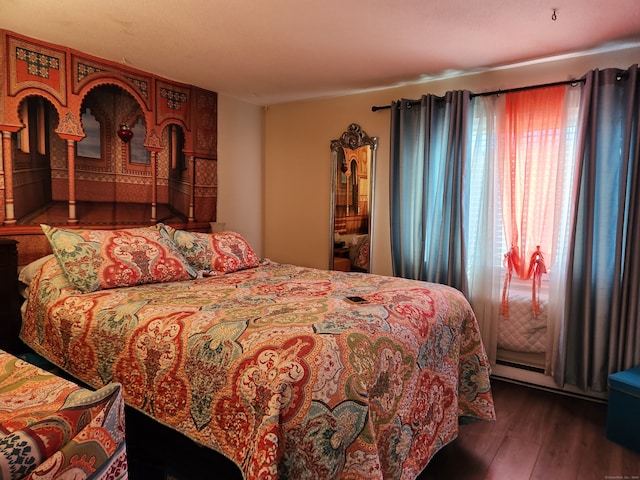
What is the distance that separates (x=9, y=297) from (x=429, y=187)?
9.58 feet

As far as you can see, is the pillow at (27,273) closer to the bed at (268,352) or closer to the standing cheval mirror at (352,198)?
the bed at (268,352)

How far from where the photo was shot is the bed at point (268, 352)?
127cm

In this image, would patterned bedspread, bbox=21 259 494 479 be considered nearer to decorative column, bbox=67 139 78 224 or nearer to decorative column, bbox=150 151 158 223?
decorative column, bbox=67 139 78 224

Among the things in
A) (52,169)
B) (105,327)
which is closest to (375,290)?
(105,327)

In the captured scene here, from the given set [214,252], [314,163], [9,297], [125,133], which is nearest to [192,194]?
[125,133]

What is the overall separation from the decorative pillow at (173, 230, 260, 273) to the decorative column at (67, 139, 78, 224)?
2.26 feet

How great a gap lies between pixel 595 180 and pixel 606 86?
1.90 ft

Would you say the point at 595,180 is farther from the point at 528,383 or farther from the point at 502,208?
the point at 528,383

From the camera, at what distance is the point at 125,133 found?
3.04 metres

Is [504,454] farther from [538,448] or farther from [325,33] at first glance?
[325,33]

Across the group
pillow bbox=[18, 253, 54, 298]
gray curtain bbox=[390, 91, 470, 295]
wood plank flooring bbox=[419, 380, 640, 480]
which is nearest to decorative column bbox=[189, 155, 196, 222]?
pillow bbox=[18, 253, 54, 298]

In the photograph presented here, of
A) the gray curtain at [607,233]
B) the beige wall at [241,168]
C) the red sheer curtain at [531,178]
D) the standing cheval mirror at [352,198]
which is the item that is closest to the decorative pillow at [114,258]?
the beige wall at [241,168]

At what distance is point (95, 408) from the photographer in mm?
725

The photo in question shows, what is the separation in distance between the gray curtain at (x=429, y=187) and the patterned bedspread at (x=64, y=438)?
2.73m
